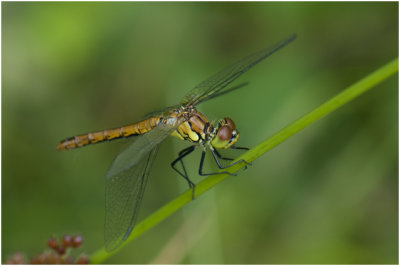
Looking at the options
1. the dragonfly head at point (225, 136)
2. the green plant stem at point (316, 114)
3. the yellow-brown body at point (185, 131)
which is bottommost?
the green plant stem at point (316, 114)

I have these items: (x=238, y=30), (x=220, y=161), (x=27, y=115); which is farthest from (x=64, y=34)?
(x=220, y=161)

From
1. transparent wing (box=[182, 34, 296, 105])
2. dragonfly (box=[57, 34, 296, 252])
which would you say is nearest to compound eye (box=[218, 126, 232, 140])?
dragonfly (box=[57, 34, 296, 252])

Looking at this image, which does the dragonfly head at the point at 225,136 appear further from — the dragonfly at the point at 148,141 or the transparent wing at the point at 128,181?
the transparent wing at the point at 128,181

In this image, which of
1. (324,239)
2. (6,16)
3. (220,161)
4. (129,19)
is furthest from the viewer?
(129,19)

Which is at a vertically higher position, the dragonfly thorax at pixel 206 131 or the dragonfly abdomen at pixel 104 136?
the dragonfly abdomen at pixel 104 136

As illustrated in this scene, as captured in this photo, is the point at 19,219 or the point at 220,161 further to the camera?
the point at 19,219

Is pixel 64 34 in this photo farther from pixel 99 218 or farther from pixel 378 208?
pixel 378 208

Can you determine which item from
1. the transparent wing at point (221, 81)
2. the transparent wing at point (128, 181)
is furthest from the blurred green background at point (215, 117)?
the transparent wing at point (128, 181)
